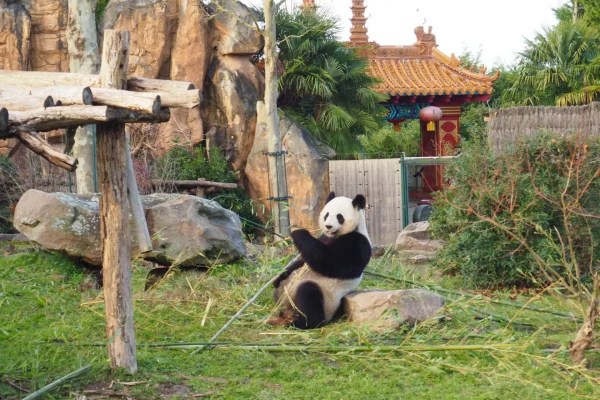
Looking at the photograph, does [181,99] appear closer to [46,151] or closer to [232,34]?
[46,151]

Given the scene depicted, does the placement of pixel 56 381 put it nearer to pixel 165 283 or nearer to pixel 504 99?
pixel 165 283

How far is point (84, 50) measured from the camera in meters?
11.2

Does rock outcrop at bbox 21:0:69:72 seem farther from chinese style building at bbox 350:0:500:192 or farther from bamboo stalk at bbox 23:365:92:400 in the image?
bamboo stalk at bbox 23:365:92:400

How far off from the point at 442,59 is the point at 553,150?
1078cm

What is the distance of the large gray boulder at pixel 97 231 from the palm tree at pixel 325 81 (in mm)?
7466

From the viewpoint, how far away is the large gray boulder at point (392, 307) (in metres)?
5.70

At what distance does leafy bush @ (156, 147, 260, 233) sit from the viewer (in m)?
13.8

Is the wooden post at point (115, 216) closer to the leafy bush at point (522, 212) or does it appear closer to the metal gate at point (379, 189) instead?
the leafy bush at point (522, 212)

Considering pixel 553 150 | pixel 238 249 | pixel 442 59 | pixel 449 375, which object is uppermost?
pixel 442 59

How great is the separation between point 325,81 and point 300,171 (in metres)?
1.81

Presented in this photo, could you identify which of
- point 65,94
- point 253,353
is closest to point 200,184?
point 253,353

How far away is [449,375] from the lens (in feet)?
16.2

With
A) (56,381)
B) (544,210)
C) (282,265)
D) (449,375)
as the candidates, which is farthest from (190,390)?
(544,210)

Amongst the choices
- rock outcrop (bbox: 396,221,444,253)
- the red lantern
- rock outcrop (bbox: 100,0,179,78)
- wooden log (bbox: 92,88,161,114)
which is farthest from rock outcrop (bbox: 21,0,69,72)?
wooden log (bbox: 92,88,161,114)
